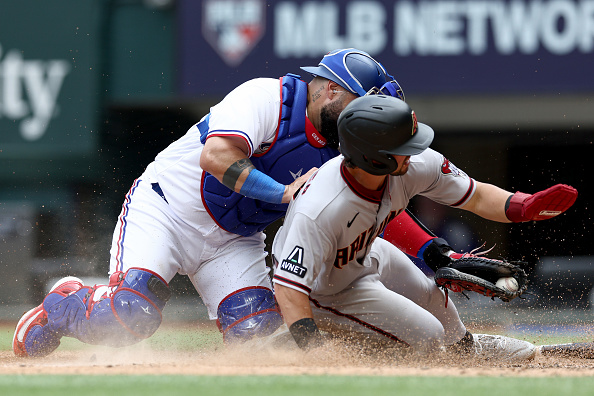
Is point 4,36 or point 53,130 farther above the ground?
point 4,36

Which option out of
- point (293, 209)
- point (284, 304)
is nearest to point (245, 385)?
point (284, 304)

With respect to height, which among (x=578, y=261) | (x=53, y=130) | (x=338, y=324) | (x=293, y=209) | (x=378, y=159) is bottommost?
(x=578, y=261)

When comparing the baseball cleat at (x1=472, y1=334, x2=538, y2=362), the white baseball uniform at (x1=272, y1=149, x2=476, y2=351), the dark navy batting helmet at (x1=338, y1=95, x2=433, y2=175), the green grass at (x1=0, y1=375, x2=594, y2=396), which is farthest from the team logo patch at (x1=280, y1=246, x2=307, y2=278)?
the baseball cleat at (x1=472, y1=334, x2=538, y2=362)

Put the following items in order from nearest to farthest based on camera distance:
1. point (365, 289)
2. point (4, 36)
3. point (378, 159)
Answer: point (378, 159) → point (365, 289) → point (4, 36)

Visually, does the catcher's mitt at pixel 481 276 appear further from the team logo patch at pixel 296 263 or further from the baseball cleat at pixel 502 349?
the team logo patch at pixel 296 263

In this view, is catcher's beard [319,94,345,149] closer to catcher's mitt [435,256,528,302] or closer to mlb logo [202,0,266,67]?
catcher's mitt [435,256,528,302]

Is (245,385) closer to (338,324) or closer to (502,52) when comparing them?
(338,324)

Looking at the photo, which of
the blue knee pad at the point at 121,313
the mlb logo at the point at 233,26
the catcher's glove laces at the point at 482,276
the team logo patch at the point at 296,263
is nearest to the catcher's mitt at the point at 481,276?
the catcher's glove laces at the point at 482,276
